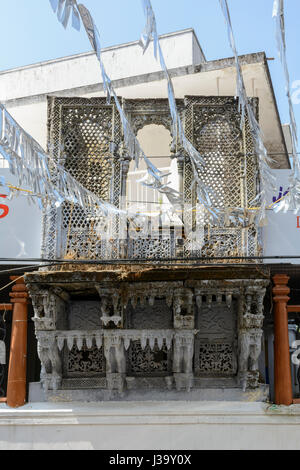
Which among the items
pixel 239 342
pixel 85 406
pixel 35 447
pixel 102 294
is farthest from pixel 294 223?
pixel 35 447

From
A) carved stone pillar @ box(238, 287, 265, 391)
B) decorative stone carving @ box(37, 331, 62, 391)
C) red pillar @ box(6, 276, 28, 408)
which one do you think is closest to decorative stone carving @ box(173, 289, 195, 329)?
carved stone pillar @ box(238, 287, 265, 391)

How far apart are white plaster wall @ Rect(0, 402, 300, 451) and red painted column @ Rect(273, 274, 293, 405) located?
0.28 meters

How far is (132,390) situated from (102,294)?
168 cm

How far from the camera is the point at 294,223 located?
10359 millimetres

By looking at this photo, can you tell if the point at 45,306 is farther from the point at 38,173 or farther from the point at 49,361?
the point at 38,173

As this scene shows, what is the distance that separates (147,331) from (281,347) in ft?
6.80

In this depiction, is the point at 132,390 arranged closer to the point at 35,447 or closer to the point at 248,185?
the point at 35,447

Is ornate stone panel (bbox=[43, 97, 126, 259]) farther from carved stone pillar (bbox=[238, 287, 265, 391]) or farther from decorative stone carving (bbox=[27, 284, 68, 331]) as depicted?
carved stone pillar (bbox=[238, 287, 265, 391])

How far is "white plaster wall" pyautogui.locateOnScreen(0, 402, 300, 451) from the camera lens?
9.45m

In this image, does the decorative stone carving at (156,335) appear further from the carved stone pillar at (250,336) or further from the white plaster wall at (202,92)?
the white plaster wall at (202,92)

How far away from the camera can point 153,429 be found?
956 centimetres

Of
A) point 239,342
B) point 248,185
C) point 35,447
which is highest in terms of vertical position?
point 248,185

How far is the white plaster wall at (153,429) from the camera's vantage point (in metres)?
9.45

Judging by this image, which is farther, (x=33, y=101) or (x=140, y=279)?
(x=33, y=101)
